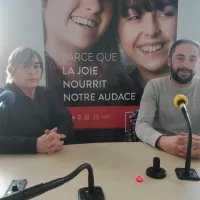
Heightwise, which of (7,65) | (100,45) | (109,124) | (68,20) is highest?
(68,20)

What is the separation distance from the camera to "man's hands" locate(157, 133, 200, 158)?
1.25 meters

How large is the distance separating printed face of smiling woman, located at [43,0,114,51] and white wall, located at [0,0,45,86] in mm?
68

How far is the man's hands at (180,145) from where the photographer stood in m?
1.25

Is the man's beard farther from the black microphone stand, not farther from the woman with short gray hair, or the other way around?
the woman with short gray hair

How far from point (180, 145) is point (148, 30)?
965mm

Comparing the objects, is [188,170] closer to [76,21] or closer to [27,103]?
[27,103]

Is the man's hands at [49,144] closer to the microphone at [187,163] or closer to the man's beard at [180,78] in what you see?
the microphone at [187,163]

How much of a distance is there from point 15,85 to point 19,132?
1.02 feet

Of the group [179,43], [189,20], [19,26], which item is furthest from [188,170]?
[19,26]

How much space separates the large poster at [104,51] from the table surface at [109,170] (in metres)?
0.59

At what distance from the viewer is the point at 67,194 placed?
94cm

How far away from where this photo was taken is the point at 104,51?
6.19 ft

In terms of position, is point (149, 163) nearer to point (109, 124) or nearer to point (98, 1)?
point (109, 124)

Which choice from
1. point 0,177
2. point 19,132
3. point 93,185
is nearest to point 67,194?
point 93,185
